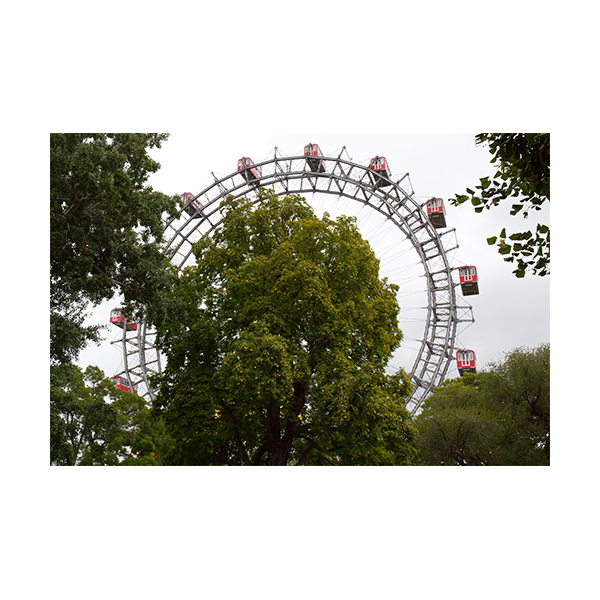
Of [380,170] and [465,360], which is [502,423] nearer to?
[465,360]

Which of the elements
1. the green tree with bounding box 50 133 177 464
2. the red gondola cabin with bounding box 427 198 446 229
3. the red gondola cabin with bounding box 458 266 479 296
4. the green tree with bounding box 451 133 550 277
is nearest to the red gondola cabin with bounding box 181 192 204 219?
the red gondola cabin with bounding box 427 198 446 229

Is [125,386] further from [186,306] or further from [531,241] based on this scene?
[531,241]

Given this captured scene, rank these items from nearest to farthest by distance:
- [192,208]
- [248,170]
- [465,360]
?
1. [248,170]
2. [465,360]
3. [192,208]

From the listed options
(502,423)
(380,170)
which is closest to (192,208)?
(380,170)

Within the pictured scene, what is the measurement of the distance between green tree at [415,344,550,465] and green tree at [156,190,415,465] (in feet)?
20.9

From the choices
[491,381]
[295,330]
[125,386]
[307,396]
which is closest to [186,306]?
[295,330]

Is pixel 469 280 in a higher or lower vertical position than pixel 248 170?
lower

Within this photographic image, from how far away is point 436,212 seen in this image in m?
26.9

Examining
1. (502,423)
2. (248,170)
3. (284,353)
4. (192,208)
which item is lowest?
(502,423)

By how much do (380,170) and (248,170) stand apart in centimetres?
693

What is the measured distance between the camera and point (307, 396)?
12023 millimetres

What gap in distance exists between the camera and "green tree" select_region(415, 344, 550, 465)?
17359mm

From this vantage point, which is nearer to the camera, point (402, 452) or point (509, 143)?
point (509, 143)
